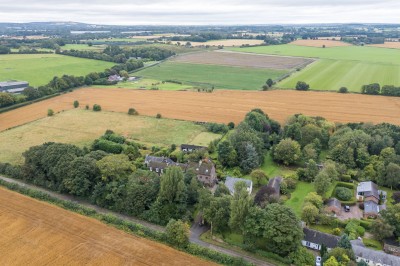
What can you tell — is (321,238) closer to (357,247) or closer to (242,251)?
(357,247)

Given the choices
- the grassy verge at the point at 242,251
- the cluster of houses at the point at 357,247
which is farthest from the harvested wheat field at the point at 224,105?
the cluster of houses at the point at 357,247

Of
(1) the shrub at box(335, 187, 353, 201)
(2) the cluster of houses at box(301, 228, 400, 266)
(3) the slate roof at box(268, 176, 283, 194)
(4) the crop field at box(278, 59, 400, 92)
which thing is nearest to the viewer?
(2) the cluster of houses at box(301, 228, 400, 266)

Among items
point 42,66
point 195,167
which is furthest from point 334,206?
point 42,66

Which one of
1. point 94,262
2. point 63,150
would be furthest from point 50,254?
point 63,150

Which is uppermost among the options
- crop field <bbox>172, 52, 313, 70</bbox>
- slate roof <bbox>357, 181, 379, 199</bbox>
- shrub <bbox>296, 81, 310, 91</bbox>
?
crop field <bbox>172, 52, 313, 70</bbox>

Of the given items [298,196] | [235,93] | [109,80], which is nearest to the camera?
[298,196]

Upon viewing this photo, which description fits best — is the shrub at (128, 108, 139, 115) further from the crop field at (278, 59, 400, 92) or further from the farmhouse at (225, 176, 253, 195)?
the crop field at (278, 59, 400, 92)

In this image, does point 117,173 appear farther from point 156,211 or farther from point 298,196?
point 298,196

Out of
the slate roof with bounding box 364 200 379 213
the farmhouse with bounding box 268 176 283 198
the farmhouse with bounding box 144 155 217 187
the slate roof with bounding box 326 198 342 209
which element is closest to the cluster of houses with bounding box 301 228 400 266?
the farmhouse with bounding box 268 176 283 198
